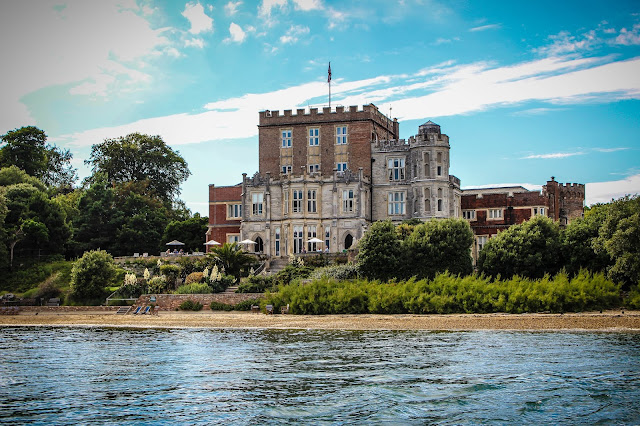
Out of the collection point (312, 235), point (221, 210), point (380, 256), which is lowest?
point (380, 256)

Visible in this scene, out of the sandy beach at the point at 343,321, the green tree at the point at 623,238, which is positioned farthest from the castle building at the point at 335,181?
the green tree at the point at 623,238

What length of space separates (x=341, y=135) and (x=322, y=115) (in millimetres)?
2667

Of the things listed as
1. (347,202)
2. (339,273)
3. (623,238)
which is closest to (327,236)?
(347,202)

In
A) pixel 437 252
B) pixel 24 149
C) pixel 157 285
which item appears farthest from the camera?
pixel 24 149

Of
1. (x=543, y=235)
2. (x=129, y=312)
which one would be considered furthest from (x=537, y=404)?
(x=129, y=312)

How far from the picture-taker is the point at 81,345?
120 feet

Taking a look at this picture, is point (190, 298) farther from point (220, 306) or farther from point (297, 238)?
point (297, 238)

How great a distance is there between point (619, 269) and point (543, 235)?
8.36 metres

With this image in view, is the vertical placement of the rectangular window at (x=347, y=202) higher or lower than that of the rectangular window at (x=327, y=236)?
higher

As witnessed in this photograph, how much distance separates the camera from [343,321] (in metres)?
44.2

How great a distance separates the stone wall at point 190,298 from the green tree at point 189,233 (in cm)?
2915

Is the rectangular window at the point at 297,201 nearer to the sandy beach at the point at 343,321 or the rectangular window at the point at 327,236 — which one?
the rectangular window at the point at 327,236

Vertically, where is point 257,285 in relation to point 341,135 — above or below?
below

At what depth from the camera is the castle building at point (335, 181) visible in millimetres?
69875
